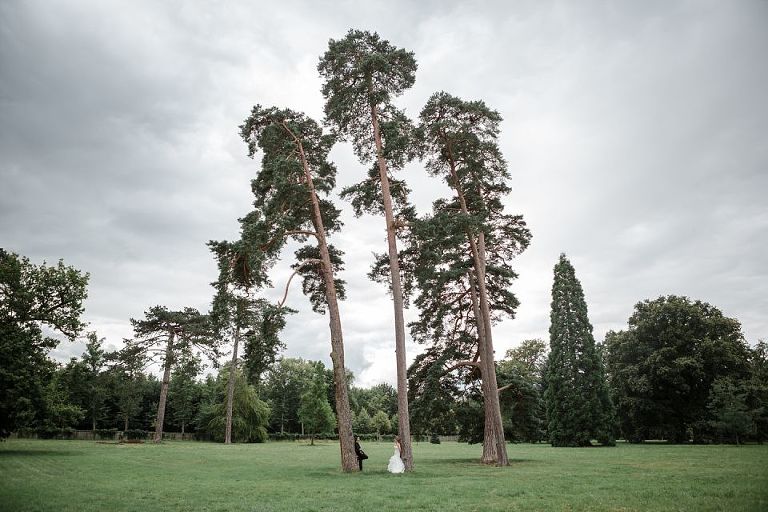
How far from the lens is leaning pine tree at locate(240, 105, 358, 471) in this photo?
16797 mm

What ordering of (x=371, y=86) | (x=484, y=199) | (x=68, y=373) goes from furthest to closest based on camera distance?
(x=68, y=373) → (x=484, y=199) → (x=371, y=86)

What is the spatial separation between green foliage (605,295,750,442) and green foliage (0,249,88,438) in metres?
48.1

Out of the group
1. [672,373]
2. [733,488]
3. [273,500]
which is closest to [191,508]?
[273,500]

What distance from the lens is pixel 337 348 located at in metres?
17.9

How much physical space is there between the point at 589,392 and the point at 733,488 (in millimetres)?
35005

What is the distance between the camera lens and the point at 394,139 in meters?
17.3

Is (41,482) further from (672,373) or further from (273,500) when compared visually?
(672,373)

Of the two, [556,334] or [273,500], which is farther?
[556,334]

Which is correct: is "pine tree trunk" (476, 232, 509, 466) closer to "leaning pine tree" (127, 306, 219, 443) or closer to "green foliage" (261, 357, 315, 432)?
"leaning pine tree" (127, 306, 219, 443)

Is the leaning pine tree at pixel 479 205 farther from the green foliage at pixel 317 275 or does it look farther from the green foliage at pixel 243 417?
the green foliage at pixel 243 417

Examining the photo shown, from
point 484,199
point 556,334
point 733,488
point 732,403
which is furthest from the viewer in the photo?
point 556,334

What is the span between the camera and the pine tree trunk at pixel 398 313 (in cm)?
1661

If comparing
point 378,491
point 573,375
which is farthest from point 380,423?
point 378,491

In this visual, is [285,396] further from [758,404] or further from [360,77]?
[360,77]
